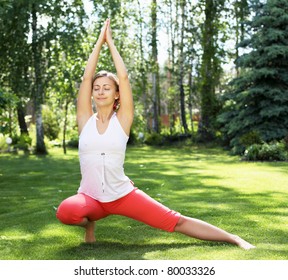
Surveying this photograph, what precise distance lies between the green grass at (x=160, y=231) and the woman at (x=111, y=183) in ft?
0.68

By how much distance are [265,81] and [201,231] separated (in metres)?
14.2

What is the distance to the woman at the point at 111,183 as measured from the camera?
4.62m

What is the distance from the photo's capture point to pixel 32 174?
12.2 metres

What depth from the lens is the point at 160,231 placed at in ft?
18.2

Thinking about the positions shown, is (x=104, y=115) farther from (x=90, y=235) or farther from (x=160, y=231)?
(x=160, y=231)

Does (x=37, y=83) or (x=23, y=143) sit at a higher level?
(x=37, y=83)

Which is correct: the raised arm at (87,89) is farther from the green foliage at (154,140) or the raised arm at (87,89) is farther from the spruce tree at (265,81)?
the green foliage at (154,140)

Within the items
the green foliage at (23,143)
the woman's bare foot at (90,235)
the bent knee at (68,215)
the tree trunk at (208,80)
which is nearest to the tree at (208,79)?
the tree trunk at (208,80)

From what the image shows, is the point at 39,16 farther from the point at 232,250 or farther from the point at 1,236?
the point at 232,250

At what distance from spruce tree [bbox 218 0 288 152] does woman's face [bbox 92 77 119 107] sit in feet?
41.8

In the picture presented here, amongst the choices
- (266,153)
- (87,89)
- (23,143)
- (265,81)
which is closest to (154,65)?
(23,143)

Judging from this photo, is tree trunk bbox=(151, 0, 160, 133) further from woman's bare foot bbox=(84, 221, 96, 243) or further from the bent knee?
the bent knee
